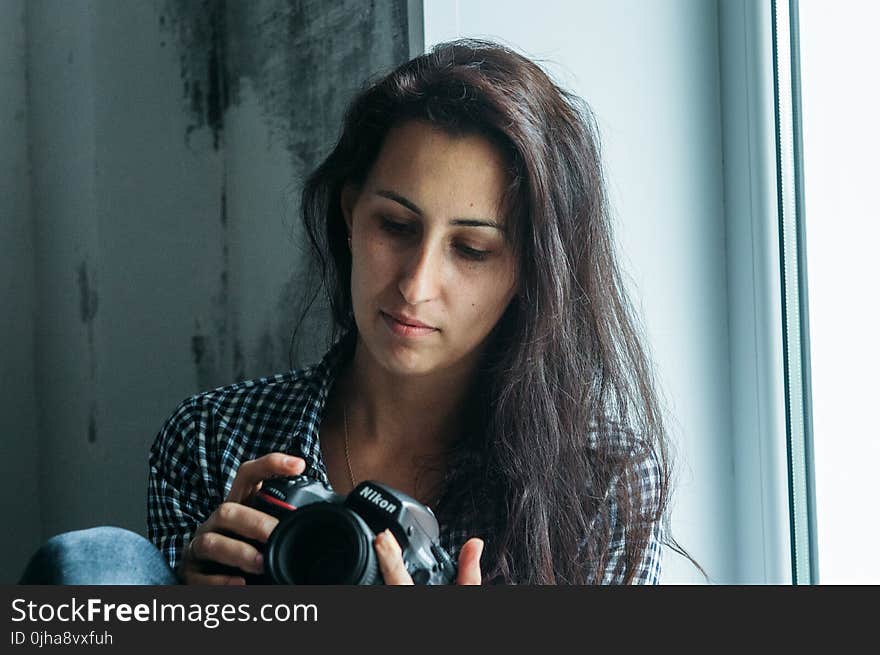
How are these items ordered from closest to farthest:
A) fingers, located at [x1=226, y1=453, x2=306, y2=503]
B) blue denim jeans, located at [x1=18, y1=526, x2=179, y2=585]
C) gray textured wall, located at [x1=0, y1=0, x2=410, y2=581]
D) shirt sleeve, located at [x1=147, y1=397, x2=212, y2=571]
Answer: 1. blue denim jeans, located at [x1=18, y1=526, x2=179, y2=585]
2. fingers, located at [x1=226, y1=453, x2=306, y2=503]
3. shirt sleeve, located at [x1=147, y1=397, x2=212, y2=571]
4. gray textured wall, located at [x1=0, y1=0, x2=410, y2=581]

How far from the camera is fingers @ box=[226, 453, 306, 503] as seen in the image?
80 centimetres

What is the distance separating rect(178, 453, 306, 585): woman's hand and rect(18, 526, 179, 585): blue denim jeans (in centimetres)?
5

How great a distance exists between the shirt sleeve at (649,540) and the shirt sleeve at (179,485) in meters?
A: 0.42

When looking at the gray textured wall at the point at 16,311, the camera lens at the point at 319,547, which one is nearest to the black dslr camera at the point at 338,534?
the camera lens at the point at 319,547

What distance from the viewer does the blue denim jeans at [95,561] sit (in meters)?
0.69

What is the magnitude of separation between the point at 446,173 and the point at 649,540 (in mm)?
440

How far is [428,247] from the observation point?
90 centimetres

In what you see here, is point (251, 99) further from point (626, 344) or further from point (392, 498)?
point (392, 498)

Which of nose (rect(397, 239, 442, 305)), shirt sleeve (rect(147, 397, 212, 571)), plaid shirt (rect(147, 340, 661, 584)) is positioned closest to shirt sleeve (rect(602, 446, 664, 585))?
plaid shirt (rect(147, 340, 661, 584))

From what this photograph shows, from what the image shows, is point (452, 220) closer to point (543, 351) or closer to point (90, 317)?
point (543, 351)

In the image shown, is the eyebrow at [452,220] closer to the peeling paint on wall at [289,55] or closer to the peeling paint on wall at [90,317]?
the peeling paint on wall at [289,55]

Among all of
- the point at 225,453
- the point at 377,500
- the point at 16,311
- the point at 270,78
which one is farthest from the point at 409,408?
the point at 16,311

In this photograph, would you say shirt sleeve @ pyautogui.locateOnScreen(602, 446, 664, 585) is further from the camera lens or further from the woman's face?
the camera lens

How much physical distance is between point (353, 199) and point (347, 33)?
0.91 feet
